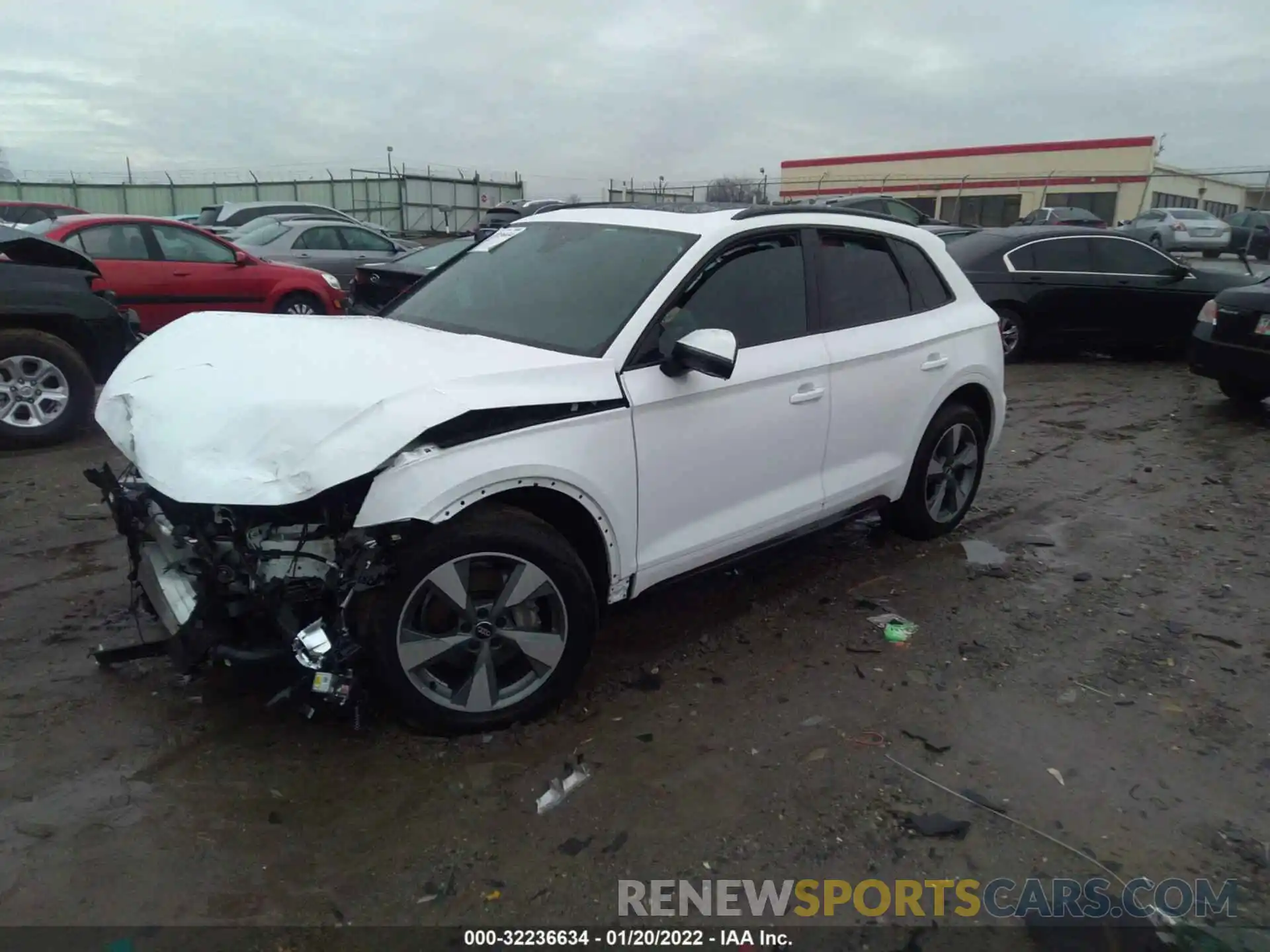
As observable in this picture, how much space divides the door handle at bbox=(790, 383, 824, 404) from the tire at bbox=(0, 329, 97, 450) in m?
5.50

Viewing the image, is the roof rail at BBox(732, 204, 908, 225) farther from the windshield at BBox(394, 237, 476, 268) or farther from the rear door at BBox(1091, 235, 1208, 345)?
the rear door at BBox(1091, 235, 1208, 345)

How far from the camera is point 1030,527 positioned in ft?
18.8

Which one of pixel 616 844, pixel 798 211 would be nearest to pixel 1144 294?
pixel 798 211

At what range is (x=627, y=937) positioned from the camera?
2.52m

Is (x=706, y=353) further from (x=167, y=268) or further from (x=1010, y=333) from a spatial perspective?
(x=1010, y=333)

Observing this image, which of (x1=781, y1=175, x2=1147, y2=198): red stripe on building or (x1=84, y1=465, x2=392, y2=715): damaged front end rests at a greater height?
(x1=781, y1=175, x2=1147, y2=198): red stripe on building

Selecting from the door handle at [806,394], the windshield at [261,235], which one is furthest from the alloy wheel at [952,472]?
the windshield at [261,235]

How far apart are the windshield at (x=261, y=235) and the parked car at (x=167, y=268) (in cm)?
402

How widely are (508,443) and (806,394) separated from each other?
1.59 meters

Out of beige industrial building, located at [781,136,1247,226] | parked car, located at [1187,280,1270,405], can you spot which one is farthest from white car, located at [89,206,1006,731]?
beige industrial building, located at [781,136,1247,226]

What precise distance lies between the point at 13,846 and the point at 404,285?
25.0ft

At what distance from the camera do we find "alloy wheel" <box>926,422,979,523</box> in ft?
17.0

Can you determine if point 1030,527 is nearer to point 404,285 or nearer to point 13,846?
point 13,846

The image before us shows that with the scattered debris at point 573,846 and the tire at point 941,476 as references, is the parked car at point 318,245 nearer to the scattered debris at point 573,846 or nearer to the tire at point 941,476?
the tire at point 941,476
